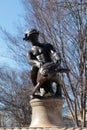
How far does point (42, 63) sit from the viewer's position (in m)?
8.31

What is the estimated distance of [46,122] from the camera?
26.9 ft

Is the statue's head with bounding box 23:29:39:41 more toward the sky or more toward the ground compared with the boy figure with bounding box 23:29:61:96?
more toward the sky

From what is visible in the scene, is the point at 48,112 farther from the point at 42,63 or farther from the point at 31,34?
the point at 31,34

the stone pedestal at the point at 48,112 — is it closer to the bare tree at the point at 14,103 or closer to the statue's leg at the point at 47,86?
the statue's leg at the point at 47,86

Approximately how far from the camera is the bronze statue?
8031 mm

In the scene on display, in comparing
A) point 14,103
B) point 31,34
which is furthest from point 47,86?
point 14,103

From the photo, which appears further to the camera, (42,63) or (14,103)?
(14,103)

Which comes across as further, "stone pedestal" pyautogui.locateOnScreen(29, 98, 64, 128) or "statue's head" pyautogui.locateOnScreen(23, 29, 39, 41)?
"statue's head" pyautogui.locateOnScreen(23, 29, 39, 41)

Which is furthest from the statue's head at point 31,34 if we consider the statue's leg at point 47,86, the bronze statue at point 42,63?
the statue's leg at point 47,86

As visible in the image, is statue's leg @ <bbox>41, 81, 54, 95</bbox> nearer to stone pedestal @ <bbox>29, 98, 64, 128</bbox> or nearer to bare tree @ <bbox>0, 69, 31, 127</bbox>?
stone pedestal @ <bbox>29, 98, 64, 128</bbox>

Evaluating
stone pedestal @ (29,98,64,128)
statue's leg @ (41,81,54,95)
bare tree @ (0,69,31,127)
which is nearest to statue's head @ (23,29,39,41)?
statue's leg @ (41,81,54,95)

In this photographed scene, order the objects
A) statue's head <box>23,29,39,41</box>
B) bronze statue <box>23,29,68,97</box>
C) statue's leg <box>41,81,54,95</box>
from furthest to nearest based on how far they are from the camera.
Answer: statue's head <box>23,29,39,41</box> < statue's leg <box>41,81,54,95</box> < bronze statue <box>23,29,68,97</box>

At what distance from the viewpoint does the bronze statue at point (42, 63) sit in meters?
8.03

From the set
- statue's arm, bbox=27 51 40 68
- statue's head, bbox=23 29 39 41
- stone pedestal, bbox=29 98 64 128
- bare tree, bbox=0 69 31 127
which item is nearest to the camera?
stone pedestal, bbox=29 98 64 128
